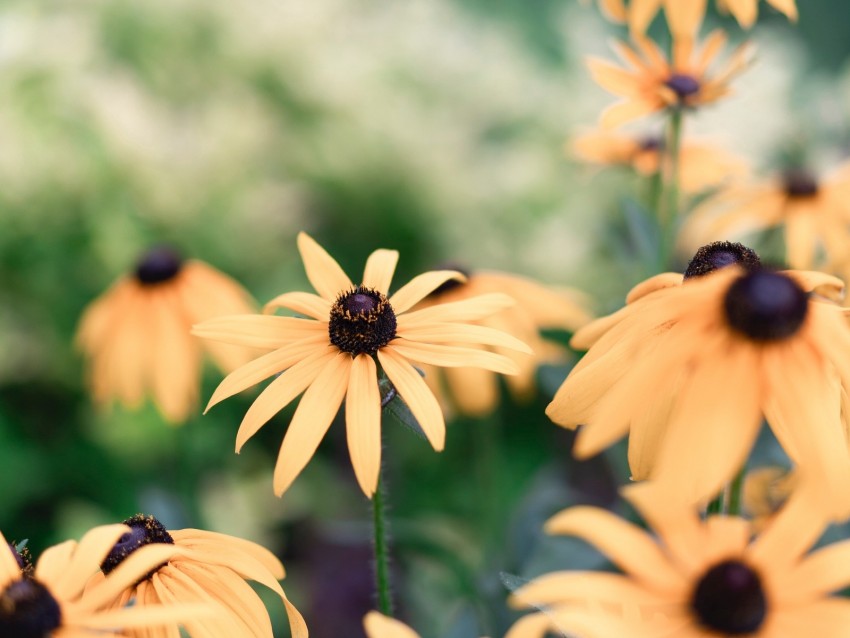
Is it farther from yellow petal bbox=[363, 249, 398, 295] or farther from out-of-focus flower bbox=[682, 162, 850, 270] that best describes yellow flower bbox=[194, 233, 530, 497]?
out-of-focus flower bbox=[682, 162, 850, 270]

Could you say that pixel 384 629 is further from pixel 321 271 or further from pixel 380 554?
pixel 321 271

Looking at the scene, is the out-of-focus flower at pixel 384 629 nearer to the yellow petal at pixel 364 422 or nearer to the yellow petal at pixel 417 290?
the yellow petal at pixel 364 422

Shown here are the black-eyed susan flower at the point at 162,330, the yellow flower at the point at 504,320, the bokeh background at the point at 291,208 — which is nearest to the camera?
the yellow flower at the point at 504,320

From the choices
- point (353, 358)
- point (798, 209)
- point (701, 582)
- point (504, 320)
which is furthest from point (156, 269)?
point (701, 582)

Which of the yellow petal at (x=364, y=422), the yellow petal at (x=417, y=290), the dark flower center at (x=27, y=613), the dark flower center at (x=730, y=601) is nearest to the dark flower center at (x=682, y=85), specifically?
the yellow petal at (x=417, y=290)

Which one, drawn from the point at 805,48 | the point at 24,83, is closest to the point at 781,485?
the point at 24,83

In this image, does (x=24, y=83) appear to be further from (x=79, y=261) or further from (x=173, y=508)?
(x=173, y=508)

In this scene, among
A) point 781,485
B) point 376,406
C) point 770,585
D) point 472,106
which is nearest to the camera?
point 770,585
